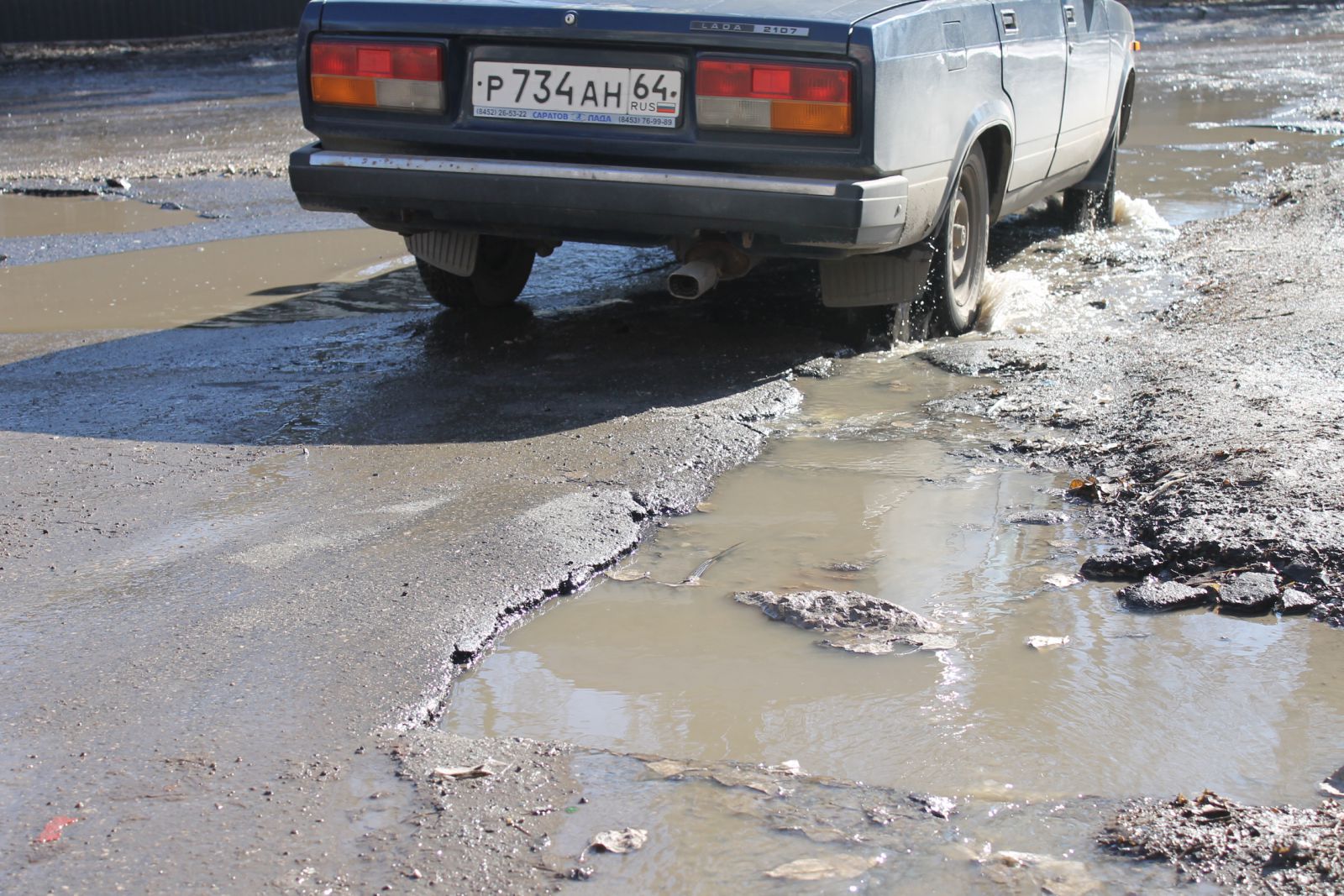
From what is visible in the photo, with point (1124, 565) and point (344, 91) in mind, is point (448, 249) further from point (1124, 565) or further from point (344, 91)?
point (1124, 565)

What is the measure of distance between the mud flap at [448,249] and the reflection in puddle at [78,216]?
281cm

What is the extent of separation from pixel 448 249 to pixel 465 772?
9.92 feet

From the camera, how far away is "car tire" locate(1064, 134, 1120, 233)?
23.5 feet

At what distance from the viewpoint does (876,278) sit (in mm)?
4672

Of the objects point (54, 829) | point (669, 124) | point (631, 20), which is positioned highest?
point (631, 20)

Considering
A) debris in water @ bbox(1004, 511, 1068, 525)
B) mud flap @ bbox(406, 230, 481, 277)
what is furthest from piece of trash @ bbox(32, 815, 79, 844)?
mud flap @ bbox(406, 230, 481, 277)

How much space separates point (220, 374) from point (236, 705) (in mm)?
2416

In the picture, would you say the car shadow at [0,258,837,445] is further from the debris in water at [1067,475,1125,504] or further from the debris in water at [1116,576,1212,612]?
the debris in water at [1116,576,1212,612]

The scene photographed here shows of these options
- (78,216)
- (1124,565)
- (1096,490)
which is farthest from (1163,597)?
(78,216)

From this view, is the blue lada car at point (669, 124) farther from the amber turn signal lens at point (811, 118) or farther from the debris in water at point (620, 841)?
the debris in water at point (620, 841)

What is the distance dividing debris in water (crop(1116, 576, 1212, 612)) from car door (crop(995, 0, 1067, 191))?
8.63 feet

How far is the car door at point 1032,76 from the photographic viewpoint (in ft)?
16.5

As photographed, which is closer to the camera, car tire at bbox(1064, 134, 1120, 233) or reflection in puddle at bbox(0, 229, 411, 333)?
reflection in puddle at bbox(0, 229, 411, 333)

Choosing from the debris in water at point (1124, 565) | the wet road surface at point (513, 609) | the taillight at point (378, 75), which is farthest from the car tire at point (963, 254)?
the debris in water at point (1124, 565)
